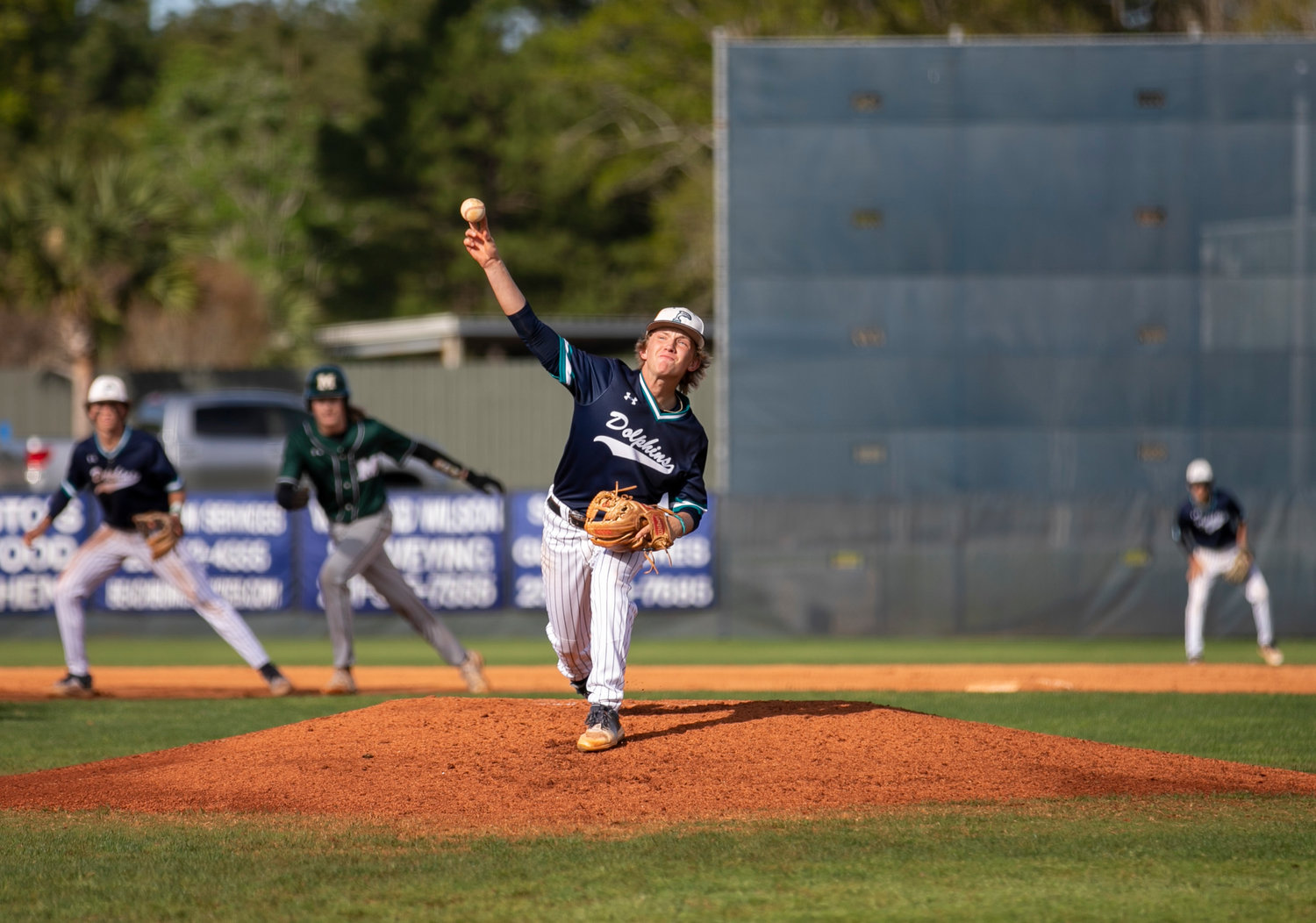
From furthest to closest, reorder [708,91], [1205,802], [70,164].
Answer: [708,91], [70,164], [1205,802]

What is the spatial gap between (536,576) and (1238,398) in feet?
27.3

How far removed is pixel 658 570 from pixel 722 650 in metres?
1.51

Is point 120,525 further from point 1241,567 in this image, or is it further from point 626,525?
point 1241,567

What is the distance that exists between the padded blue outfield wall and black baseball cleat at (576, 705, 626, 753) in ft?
37.6

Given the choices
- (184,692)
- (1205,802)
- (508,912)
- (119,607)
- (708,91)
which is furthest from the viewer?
(708,91)

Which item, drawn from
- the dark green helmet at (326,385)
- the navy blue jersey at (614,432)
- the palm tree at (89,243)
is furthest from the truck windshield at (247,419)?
the navy blue jersey at (614,432)

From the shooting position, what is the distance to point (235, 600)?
1730 centimetres

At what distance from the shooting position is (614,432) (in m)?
6.75

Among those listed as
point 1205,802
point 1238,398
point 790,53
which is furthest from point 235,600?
point 1205,802

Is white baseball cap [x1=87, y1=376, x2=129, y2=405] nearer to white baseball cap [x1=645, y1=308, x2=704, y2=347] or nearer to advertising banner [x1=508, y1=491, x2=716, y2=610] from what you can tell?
white baseball cap [x1=645, y1=308, x2=704, y2=347]

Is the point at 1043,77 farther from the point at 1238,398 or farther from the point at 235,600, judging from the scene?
the point at 235,600

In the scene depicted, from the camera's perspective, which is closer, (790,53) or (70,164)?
(790,53)

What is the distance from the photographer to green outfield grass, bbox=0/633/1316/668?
49.1 feet

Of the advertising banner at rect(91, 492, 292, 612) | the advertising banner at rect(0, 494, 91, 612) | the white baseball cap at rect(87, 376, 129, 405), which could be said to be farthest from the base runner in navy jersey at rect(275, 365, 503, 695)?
the advertising banner at rect(0, 494, 91, 612)
